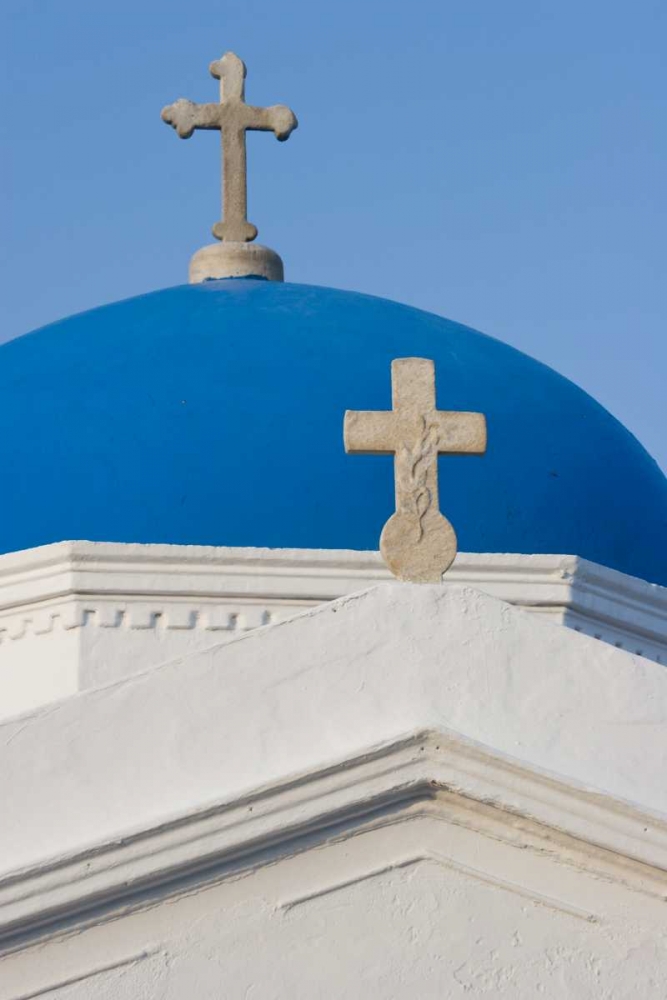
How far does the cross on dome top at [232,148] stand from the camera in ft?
33.8

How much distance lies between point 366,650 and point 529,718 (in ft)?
1.51

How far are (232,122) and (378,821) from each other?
5.58 metres

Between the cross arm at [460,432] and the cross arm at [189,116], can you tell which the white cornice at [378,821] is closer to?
the cross arm at [460,432]

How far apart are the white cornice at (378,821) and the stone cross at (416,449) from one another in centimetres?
65

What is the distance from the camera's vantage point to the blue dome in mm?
8508

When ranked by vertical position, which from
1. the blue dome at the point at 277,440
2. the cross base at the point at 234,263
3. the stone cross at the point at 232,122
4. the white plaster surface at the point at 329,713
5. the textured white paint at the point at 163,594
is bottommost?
the white plaster surface at the point at 329,713

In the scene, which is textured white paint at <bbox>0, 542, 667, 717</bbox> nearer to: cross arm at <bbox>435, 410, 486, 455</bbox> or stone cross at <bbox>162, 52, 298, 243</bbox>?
cross arm at <bbox>435, 410, 486, 455</bbox>

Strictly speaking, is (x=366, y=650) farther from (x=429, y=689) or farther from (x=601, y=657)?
(x=601, y=657)

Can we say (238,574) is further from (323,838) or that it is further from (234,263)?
(323,838)

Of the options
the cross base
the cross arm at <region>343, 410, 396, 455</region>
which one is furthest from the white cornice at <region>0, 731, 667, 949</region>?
the cross base

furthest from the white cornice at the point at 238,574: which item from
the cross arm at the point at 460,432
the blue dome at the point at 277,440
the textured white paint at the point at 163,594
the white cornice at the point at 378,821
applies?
the white cornice at the point at 378,821

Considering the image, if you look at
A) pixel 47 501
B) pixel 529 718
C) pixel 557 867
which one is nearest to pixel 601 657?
pixel 529 718

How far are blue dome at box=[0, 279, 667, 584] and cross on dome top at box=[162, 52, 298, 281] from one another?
66cm

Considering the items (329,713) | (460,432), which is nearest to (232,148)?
(460,432)
